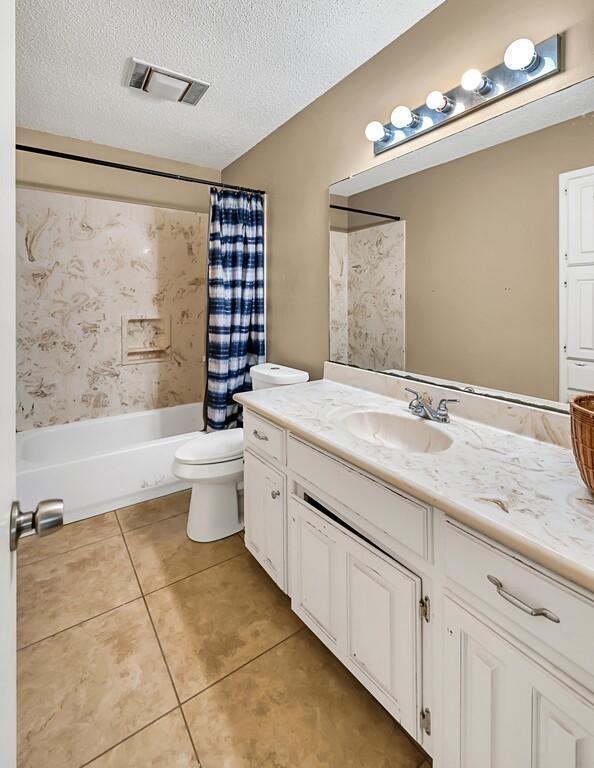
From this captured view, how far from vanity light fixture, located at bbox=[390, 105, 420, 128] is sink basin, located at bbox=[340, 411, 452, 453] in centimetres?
116

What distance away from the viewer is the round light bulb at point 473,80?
4.30 ft

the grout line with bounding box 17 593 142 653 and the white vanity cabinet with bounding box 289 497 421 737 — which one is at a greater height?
the white vanity cabinet with bounding box 289 497 421 737

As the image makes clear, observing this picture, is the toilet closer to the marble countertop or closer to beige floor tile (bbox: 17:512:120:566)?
beige floor tile (bbox: 17:512:120:566)

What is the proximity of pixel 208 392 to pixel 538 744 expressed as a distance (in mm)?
2374

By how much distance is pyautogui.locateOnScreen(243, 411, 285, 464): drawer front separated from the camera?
60.0 inches

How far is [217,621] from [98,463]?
4.03 ft

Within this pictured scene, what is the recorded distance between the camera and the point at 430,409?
1.46 metres

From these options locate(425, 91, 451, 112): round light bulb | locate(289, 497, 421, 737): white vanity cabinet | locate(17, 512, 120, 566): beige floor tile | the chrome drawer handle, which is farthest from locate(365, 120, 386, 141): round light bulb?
locate(17, 512, 120, 566): beige floor tile

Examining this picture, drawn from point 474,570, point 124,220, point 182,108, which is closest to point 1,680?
point 474,570

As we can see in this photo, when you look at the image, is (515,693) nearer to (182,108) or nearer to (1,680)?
(1,680)

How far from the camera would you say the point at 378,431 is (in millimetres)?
1585

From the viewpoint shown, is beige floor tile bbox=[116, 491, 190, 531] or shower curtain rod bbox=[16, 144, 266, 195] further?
beige floor tile bbox=[116, 491, 190, 531]

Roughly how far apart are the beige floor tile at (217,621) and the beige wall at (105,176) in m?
2.62

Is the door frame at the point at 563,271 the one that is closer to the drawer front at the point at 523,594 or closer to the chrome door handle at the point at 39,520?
the drawer front at the point at 523,594
